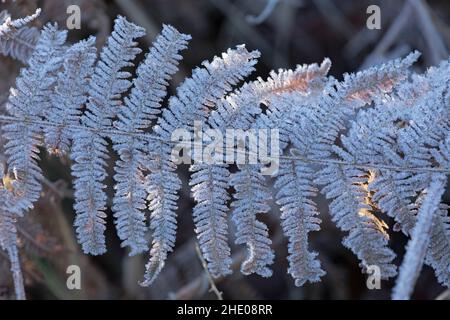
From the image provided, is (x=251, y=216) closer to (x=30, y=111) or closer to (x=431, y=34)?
(x=30, y=111)

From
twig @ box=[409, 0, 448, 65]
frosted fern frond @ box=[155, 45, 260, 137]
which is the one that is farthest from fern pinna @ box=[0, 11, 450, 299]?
twig @ box=[409, 0, 448, 65]

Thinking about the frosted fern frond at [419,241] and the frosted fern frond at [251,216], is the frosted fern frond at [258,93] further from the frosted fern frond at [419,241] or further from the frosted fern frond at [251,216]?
the frosted fern frond at [419,241]

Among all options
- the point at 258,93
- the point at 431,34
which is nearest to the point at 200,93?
the point at 258,93

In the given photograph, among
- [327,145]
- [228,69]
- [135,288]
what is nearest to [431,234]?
[327,145]

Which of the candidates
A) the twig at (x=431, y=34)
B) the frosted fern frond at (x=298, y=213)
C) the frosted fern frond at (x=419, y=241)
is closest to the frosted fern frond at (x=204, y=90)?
the frosted fern frond at (x=298, y=213)

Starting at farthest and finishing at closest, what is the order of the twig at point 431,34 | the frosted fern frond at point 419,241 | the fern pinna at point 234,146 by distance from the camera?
the twig at point 431,34 → the fern pinna at point 234,146 → the frosted fern frond at point 419,241
